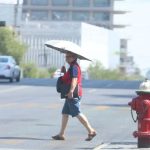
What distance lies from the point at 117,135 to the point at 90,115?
266 inches

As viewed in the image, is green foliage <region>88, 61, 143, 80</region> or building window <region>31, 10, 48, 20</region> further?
building window <region>31, 10, 48, 20</region>

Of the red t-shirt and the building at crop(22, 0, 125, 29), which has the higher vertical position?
the building at crop(22, 0, 125, 29)

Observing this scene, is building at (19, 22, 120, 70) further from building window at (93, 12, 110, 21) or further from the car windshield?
the car windshield

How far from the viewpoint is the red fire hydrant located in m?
15.7

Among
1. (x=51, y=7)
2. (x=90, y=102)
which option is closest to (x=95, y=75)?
(x=51, y=7)

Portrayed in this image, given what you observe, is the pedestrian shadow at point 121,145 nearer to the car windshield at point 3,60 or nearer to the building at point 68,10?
the car windshield at point 3,60

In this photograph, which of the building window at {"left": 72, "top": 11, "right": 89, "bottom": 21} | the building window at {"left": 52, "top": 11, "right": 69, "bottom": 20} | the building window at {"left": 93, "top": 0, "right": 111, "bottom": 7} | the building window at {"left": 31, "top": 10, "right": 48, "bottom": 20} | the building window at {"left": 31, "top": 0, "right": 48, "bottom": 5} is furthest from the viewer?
the building window at {"left": 93, "top": 0, "right": 111, "bottom": 7}

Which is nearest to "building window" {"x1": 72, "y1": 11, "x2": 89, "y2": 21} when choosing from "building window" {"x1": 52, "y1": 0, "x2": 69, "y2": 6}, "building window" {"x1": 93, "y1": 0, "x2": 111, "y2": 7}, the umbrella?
"building window" {"x1": 52, "y1": 0, "x2": 69, "y2": 6}

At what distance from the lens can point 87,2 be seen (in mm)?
178375

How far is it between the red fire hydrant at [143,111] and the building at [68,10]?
15699 cm

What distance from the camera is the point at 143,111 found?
51.7 ft

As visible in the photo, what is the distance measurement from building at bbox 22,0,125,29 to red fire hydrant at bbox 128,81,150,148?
6181 inches

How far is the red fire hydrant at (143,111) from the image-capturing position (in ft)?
51.5

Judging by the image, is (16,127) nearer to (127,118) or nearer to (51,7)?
(127,118)
